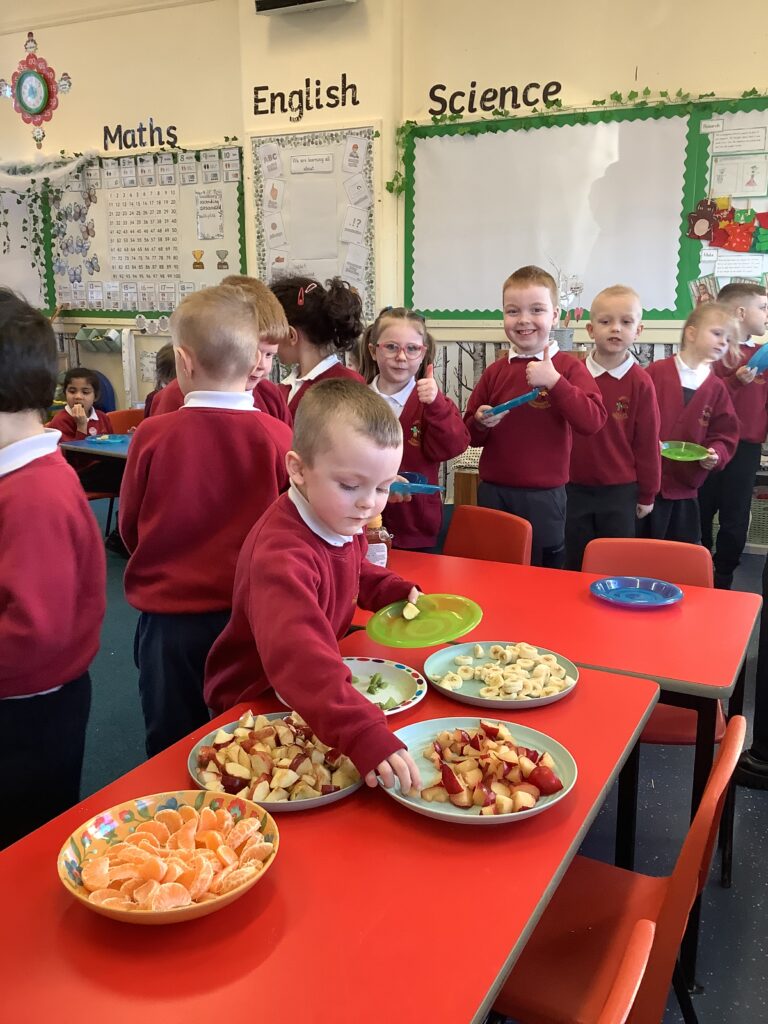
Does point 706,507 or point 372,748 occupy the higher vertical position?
point 372,748

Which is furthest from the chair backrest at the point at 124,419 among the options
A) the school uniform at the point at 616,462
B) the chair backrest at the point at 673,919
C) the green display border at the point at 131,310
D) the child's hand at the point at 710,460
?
the chair backrest at the point at 673,919

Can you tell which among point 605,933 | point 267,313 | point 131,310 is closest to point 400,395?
point 267,313

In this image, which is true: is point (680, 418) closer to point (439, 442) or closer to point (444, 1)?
point (439, 442)

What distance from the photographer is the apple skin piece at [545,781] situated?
1023 millimetres

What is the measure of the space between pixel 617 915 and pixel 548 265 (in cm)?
416

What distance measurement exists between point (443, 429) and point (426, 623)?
47.2 inches

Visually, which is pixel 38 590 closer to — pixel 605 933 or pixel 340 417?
pixel 340 417

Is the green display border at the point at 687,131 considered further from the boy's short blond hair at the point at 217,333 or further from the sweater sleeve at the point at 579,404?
the boy's short blond hair at the point at 217,333

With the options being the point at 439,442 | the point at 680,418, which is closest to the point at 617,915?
the point at 439,442

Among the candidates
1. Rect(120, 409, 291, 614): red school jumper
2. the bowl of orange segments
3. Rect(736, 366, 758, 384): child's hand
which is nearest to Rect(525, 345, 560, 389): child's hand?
Rect(120, 409, 291, 614): red school jumper

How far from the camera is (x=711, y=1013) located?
1585 mm

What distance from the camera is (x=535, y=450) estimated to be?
8.97ft

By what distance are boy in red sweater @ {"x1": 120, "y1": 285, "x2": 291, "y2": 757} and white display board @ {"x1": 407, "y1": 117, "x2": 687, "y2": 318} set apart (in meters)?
3.50

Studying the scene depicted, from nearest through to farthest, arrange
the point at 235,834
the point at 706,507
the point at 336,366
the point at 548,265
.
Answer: the point at 235,834
the point at 336,366
the point at 706,507
the point at 548,265
